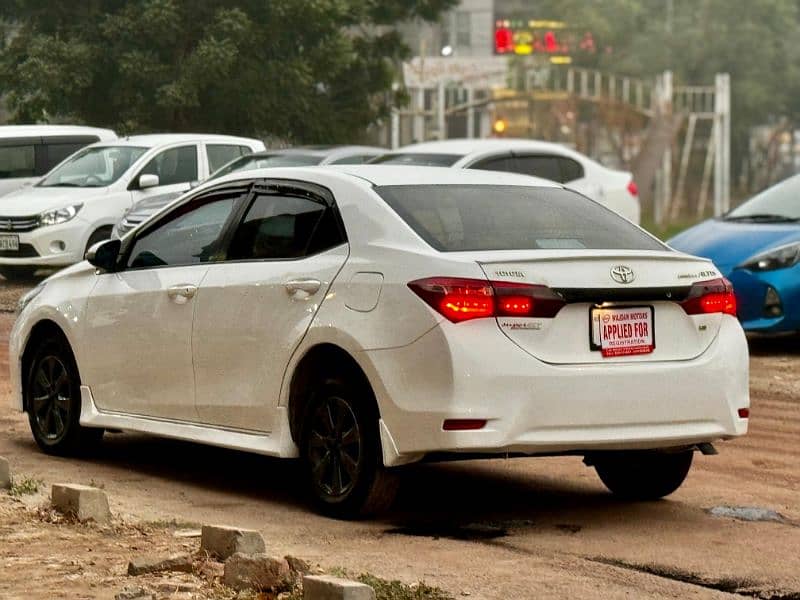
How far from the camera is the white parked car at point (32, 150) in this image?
83.9 feet

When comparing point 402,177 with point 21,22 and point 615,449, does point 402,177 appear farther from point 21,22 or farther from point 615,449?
point 21,22

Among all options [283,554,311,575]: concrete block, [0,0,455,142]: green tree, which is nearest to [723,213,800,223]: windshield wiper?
[283,554,311,575]: concrete block

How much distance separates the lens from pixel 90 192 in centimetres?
2236

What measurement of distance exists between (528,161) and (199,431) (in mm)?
13811

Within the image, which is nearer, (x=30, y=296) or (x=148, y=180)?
(x=30, y=296)

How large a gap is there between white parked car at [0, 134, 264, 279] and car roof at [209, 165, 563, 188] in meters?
12.9

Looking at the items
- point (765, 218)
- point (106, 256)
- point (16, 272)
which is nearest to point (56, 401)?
point (106, 256)

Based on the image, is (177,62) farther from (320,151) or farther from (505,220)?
(505,220)

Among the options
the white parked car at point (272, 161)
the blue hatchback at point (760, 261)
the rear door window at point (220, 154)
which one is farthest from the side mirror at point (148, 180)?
the blue hatchback at point (760, 261)

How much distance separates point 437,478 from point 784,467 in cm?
181

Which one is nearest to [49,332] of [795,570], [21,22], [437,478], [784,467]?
[437,478]

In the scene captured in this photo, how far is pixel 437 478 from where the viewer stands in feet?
31.5

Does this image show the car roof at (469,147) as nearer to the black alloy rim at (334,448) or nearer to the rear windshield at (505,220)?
the rear windshield at (505,220)

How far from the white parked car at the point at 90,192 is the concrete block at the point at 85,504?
14001mm
